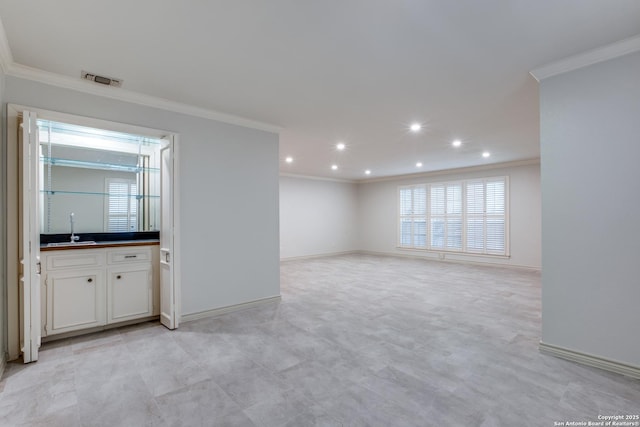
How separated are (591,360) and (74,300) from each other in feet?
16.0

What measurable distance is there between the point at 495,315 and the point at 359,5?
388cm

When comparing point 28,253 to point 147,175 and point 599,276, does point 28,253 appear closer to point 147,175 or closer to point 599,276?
point 147,175

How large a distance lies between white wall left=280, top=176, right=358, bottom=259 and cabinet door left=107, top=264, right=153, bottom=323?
17.0 ft

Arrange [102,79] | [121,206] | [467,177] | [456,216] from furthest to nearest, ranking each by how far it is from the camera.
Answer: [456,216] < [467,177] < [121,206] < [102,79]

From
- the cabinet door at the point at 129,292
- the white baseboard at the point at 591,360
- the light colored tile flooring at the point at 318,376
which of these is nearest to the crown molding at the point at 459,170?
the light colored tile flooring at the point at 318,376

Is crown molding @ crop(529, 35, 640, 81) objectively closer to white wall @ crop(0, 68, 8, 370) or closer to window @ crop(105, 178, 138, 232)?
white wall @ crop(0, 68, 8, 370)

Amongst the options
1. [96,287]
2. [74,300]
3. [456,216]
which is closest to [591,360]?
[96,287]

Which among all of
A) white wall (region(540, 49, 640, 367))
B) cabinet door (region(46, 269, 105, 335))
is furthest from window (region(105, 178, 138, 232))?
white wall (region(540, 49, 640, 367))

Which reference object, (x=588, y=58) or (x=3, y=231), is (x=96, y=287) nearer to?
(x=3, y=231)

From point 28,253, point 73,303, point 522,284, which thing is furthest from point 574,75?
point 73,303

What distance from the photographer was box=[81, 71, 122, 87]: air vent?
114 inches

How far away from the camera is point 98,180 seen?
14.5 ft

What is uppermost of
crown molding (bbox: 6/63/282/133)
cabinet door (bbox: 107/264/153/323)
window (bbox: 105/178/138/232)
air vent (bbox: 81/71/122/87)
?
air vent (bbox: 81/71/122/87)

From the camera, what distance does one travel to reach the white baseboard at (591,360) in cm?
242
